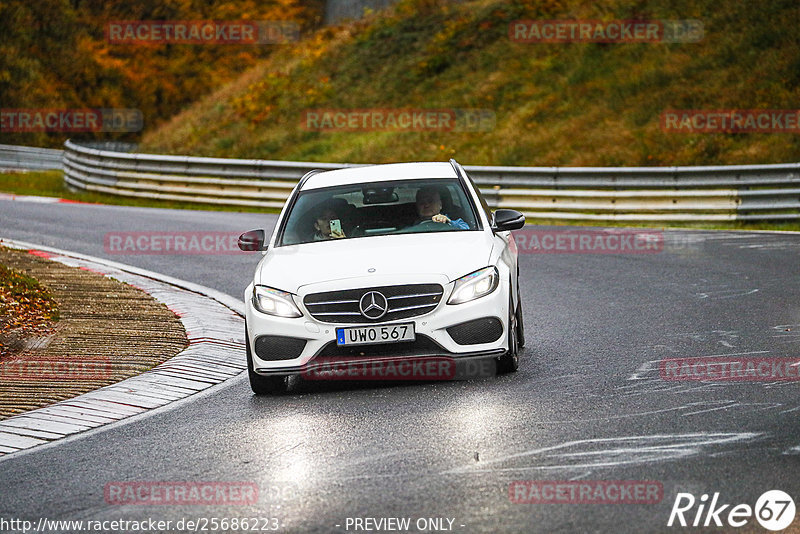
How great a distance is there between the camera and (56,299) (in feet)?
42.7

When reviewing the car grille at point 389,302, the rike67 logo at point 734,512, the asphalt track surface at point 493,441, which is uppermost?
the car grille at point 389,302

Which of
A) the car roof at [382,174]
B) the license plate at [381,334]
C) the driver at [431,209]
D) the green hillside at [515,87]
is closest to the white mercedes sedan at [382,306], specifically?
the license plate at [381,334]

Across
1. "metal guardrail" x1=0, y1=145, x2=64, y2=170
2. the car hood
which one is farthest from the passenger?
"metal guardrail" x1=0, y1=145, x2=64, y2=170

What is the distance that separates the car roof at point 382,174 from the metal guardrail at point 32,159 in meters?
36.0

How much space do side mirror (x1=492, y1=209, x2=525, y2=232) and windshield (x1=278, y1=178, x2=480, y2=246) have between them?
0.20 meters

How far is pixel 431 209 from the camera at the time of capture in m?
9.83

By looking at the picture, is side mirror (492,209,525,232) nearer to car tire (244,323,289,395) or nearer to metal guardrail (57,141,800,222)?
car tire (244,323,289,395)

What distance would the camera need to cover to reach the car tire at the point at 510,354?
Result: 345 inches

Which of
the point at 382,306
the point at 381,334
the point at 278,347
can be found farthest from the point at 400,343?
the point at 278,347

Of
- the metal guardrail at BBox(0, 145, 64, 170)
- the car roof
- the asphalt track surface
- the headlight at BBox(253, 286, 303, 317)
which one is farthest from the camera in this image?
the metal guardrail at BBox(0, 145, 64, 170)

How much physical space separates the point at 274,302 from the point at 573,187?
15.5m

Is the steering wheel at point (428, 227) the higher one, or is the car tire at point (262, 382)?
the steering wheel at point (428, 227)

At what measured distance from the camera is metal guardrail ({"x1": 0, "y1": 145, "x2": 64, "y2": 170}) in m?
45.0

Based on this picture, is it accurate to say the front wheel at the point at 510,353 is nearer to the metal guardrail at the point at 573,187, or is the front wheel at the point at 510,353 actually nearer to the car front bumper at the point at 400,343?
the car front bumper at the point at 400,343
